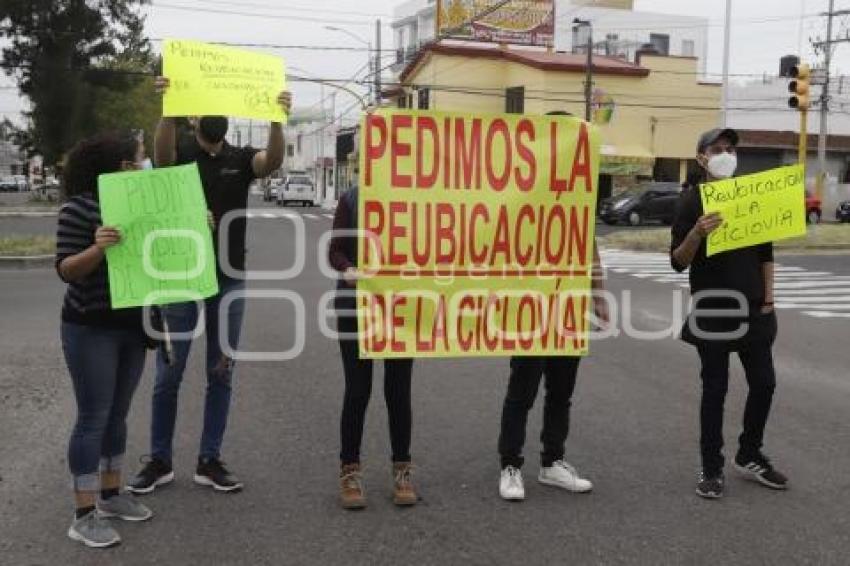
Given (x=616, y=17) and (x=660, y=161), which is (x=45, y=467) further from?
(x=616, y=17)

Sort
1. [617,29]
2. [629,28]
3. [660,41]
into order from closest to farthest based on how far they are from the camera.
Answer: [617,29], [629,28], [660,41]

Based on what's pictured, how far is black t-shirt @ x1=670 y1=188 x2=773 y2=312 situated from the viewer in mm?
4867

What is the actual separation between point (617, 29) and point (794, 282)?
4940 cm

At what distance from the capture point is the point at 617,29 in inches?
2453

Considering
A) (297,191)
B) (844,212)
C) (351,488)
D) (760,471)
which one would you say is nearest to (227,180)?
(351,488)

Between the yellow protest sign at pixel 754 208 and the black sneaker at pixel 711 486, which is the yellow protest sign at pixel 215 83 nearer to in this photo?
the yellow protest sign at pixel 754 208

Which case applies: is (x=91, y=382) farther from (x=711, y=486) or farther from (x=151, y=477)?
(x=711, y=486)

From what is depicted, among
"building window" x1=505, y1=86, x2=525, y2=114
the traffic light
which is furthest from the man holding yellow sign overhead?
"building window" x1=505, y1=86, x2=525, y2=114

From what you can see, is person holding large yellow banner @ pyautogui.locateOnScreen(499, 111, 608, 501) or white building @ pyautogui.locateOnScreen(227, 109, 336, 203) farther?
white building @ pyautogui.locateOnScreen(227, 109, 336, 203)

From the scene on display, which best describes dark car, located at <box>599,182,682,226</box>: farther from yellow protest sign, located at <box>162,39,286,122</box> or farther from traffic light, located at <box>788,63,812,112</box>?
yellow protest sign, located at <box>162,39,286,122</box>

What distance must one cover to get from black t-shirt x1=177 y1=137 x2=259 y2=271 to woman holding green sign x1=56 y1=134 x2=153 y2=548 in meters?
0.50

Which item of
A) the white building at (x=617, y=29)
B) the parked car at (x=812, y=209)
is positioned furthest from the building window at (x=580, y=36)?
the parked car at (x=812, y=209)

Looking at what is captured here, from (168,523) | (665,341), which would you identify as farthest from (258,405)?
(665,341)

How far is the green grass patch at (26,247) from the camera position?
17.8m
